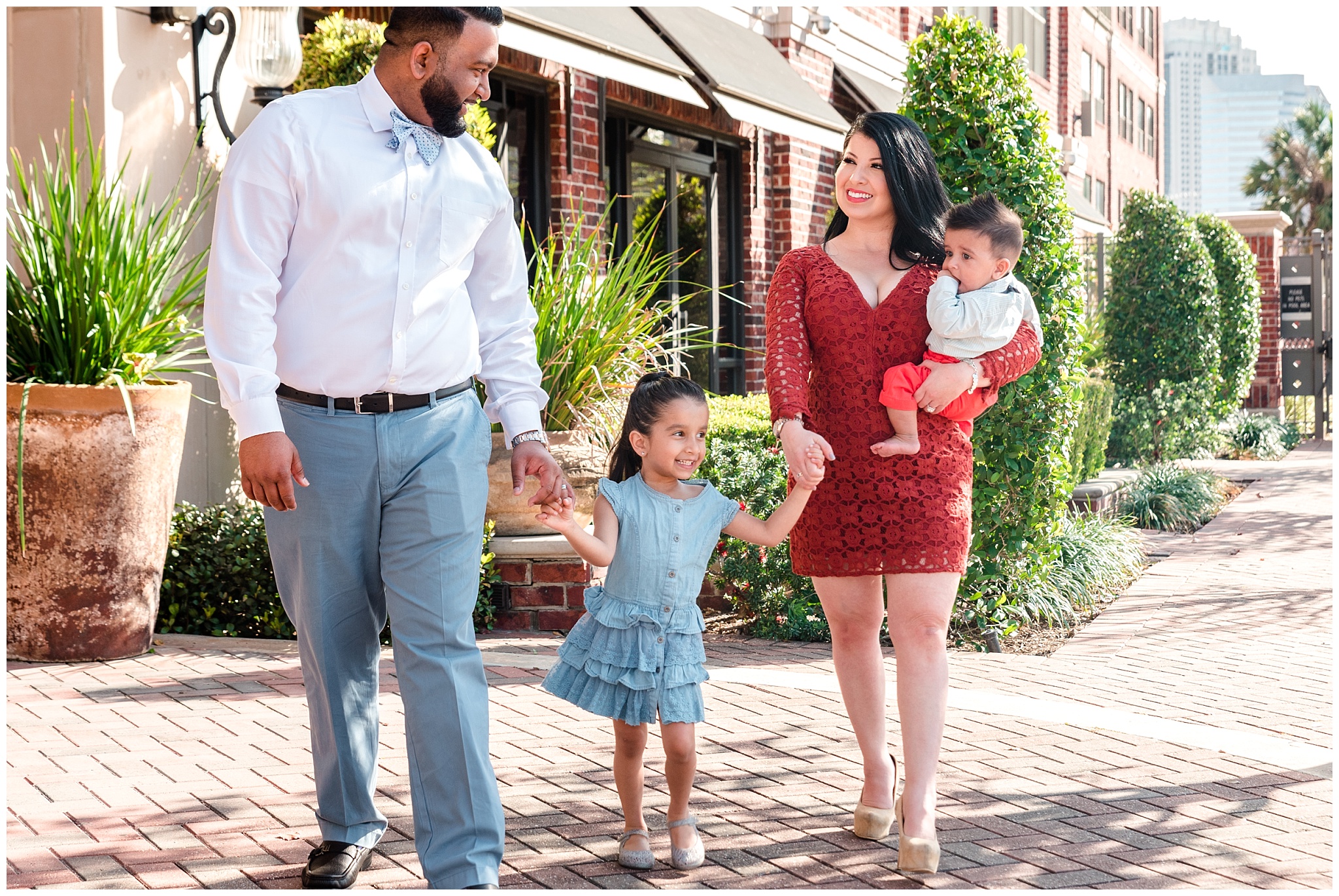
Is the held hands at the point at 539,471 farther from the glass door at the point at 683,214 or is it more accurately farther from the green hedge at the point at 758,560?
the glass door at the point at 683,214

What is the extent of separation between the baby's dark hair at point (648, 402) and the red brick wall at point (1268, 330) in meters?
20.1

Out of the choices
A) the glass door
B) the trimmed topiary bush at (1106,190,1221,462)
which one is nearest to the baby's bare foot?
the glass door

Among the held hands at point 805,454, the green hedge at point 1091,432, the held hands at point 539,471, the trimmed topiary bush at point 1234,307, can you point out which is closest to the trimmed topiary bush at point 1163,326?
the trimmed topiary bush at point 1234,307

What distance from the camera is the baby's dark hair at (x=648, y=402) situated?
11.2 ft

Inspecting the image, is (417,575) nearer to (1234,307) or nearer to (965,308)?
(965,308)

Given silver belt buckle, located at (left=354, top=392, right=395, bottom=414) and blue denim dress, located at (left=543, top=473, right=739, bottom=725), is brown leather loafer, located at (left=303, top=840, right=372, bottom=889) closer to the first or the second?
blue denim dress, located at (left=543, top=473, right=739, bottom=725)

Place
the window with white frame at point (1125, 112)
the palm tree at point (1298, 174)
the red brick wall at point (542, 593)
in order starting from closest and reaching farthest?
the red brick wall at point (542, 593), the window with white frame at point (1125, 112), the palm tree at point (1298, 174)

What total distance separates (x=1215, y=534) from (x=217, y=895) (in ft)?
28.1

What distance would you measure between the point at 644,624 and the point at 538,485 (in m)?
3.12

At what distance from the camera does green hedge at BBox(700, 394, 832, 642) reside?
21.4 feet

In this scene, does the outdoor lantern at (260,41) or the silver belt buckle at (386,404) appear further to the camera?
the outdoor lantern at (260,41)

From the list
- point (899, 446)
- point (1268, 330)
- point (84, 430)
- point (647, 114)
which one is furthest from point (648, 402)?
point (1268, 330)

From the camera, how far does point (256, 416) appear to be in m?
2.89

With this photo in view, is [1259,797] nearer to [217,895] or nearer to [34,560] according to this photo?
[217,895]
